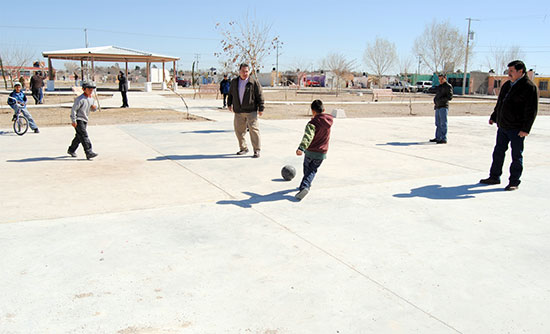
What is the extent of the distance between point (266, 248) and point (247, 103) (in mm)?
4947

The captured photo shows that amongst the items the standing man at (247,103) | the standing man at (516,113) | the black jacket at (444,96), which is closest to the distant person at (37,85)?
the standing man at (247,103)

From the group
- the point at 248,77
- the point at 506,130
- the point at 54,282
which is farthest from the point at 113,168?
the point at 506,130

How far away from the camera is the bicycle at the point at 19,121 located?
11047mm

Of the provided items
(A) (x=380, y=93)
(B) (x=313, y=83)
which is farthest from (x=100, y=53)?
(B) (x=313, y=83)

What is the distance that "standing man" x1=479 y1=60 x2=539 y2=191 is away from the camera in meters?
6.31

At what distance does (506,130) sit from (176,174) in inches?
196

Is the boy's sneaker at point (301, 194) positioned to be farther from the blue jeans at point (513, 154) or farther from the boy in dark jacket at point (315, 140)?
the blue jeans at point (513, 154)

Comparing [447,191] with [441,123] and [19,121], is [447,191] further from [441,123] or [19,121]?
[19,121]

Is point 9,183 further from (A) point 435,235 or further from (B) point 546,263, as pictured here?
(B) point 546,263

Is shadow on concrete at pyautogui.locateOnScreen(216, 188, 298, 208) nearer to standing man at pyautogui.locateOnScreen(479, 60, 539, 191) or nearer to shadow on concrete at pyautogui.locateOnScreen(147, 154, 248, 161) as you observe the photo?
shadow on concrete at pyautogui.locateOnScreen(147, 154, 248, 161)

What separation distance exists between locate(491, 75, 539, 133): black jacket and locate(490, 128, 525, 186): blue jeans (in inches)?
5.0

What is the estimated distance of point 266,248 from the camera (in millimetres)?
4207

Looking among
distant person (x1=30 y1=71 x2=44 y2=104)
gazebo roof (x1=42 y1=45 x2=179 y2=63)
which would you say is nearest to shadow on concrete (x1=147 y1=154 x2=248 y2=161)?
distant person (x1=30 y1=71 x2=44 y2=104)

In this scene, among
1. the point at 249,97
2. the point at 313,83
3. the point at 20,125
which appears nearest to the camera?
the point at 249,97
